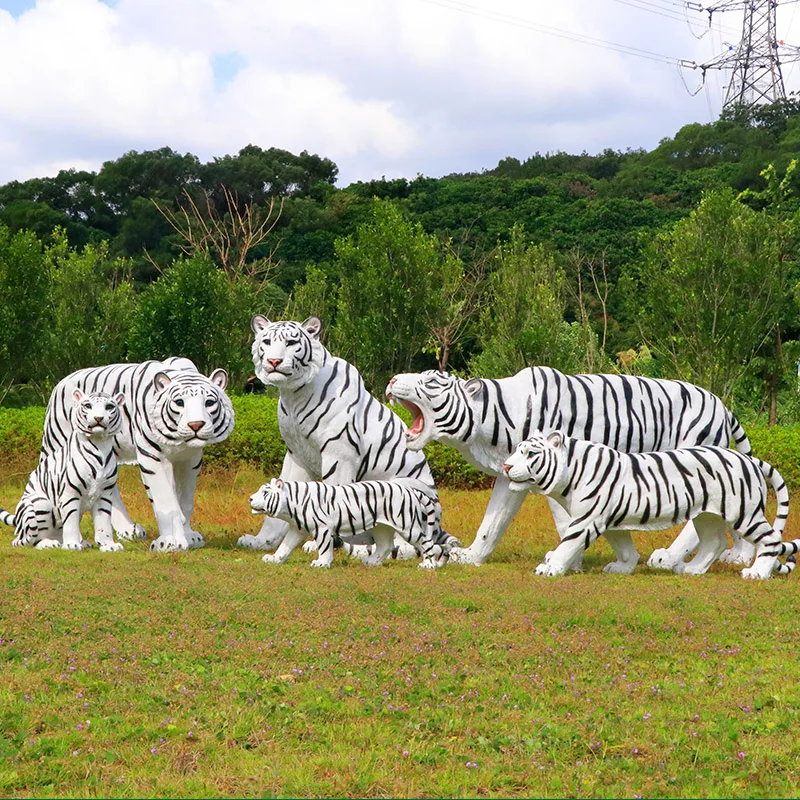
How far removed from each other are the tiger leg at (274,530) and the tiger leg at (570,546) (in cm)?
241

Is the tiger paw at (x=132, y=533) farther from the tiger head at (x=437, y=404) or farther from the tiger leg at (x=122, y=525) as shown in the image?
the tiger head at (x=437, y=404)

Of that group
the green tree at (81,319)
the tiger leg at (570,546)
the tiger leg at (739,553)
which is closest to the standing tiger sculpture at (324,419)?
the tiger leg at (570,546)

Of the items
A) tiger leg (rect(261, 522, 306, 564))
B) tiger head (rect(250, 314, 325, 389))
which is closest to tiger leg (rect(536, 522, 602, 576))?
tiger leg (rect(261, 522, 306, 564))

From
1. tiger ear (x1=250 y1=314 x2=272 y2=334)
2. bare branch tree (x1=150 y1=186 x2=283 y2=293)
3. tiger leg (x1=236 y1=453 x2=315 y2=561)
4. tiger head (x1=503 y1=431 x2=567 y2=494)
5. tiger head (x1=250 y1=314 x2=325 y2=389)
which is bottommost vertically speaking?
tiger leg (x1=236 y1=453 x2=315 y2=561)

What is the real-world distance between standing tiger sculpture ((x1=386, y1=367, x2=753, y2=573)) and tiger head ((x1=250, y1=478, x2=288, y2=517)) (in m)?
1.17

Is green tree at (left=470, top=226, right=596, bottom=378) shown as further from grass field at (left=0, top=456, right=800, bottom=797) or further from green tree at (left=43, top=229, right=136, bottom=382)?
grass field at (left=0, top=456, right=800, bottom=797)

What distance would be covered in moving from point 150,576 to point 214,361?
9.86 meters

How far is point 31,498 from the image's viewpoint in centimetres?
966

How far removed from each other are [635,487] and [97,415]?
4403 millimetres

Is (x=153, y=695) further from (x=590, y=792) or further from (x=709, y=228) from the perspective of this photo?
(x=709, y=228)

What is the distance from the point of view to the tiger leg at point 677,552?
9125mm

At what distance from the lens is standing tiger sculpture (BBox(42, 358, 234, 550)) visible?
9.20 m

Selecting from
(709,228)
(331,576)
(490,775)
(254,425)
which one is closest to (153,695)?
(490,775)

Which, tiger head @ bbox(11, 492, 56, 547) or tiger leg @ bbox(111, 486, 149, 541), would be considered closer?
tiger head @ bbox(11, 492, 56, 547)
